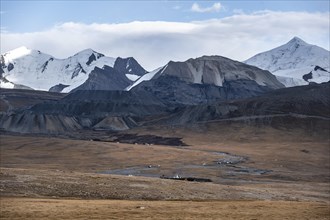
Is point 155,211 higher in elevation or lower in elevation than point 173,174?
higher

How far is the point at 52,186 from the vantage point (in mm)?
45125

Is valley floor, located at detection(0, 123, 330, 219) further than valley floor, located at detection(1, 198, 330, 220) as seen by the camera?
Yes

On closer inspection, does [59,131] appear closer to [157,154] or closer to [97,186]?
[157,154]

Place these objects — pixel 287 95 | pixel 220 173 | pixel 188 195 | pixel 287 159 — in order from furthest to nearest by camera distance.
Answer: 1. pixel 287 95
2. pixel 287 159
3. pixel 220 173
4. pixel 188 195

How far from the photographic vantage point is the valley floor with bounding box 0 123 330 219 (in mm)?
33312

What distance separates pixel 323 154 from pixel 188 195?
81538 mm

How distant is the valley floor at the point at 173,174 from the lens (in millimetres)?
33312

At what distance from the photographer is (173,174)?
8231 centimetres

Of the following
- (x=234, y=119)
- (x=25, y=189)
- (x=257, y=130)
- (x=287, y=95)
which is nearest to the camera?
(x=25, y=189)

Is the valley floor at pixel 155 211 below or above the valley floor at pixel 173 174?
above

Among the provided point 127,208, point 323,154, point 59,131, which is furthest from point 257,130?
point 127,208

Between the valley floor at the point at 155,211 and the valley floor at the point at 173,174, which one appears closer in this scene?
the valley floor at the point at 155,211

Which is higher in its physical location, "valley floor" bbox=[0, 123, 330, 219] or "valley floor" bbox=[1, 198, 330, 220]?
"valley floor" bbox=[1, 198, 330, 220]

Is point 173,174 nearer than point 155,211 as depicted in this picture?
No
